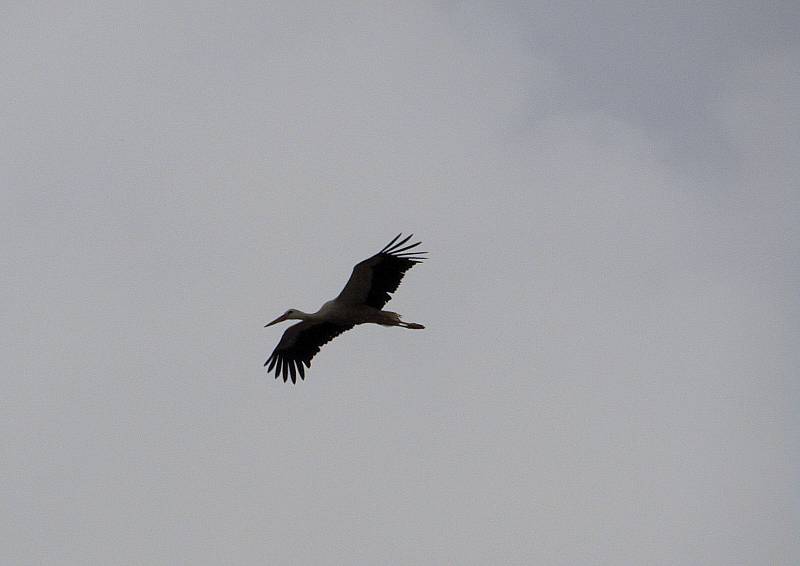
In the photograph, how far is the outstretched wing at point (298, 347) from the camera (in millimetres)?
21266

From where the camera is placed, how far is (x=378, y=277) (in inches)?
768

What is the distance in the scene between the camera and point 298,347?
2145 cm

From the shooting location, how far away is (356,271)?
19359 millimetres

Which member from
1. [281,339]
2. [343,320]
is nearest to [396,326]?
[343,320]

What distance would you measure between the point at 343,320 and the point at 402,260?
5.95ft

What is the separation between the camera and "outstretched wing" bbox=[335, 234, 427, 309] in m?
19.2

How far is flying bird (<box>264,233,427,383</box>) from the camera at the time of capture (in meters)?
19.3

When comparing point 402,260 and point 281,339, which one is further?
point 281,339

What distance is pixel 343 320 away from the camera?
2045cm

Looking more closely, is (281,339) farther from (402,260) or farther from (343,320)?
(402,260)

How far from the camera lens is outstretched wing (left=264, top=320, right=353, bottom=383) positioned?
2127cm

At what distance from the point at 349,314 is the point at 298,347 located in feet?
5.45

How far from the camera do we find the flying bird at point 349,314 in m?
19.3

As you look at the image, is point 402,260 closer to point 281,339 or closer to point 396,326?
point 396,326
